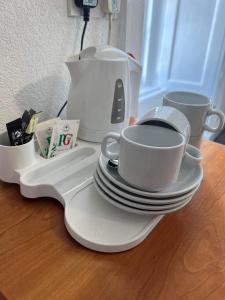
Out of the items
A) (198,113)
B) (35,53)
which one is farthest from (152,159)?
(35,53)

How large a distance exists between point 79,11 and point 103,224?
0.56 meters

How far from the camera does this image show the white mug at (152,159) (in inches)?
14.6

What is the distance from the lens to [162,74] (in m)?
1.44

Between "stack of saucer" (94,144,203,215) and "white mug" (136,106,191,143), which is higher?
"white mug" (136,106,191,143)

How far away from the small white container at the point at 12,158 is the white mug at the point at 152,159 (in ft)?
0.58

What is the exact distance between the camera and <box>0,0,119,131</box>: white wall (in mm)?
552

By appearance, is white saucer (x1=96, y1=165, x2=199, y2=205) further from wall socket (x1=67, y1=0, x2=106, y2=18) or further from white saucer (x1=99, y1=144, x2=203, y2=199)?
wall socket (x1=67, y1=0, x2=106, y2=18)

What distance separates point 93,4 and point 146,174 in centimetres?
53

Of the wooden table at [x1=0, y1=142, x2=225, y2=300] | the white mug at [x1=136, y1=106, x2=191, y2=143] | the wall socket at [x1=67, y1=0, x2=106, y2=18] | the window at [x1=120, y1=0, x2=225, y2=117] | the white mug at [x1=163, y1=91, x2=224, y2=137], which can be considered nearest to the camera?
the wooden table at [x1=0, y1=142, x2=225, y2=300]

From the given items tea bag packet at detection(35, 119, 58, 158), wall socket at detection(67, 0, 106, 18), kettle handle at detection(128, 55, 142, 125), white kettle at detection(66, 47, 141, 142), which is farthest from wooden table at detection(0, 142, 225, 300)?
wall socket at detection(67, 0, 106, 18)

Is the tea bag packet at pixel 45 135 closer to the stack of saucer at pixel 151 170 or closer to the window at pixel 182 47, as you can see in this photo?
the stack of saucer at pixel 151 170

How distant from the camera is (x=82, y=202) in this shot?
1.45 ft

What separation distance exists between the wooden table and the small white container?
54mm

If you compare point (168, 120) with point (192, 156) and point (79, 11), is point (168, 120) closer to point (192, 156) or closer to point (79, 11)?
point (192, 156)
